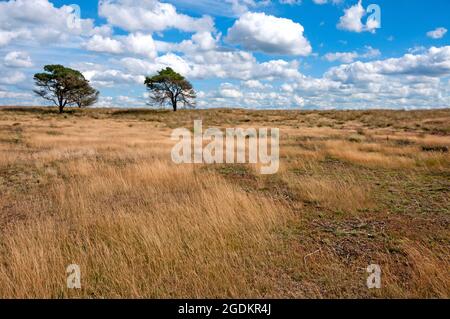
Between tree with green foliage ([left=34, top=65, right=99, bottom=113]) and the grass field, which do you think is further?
tree with green foliage ([left=34, top=65, right=99, bottom=113])

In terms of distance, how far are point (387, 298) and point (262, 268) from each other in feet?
5.22

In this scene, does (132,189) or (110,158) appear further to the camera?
(110,158)

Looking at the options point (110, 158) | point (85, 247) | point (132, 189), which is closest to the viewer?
point (85, 247)

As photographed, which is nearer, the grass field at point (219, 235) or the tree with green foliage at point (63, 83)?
the grass field at point (219, 235)

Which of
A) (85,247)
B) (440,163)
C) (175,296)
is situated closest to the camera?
(175,296)

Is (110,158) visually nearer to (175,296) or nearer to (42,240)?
(42,240)

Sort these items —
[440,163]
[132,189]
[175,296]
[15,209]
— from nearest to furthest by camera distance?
[175,296] → [15,209] → [132,189] → [440,163]

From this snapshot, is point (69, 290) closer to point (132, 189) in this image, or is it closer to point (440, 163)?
point (132, 189)

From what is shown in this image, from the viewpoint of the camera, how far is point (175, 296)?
12.8 feet

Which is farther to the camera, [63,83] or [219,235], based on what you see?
[63,83]

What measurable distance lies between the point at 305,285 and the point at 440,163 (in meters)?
11.1

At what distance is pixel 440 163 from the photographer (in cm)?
1228
